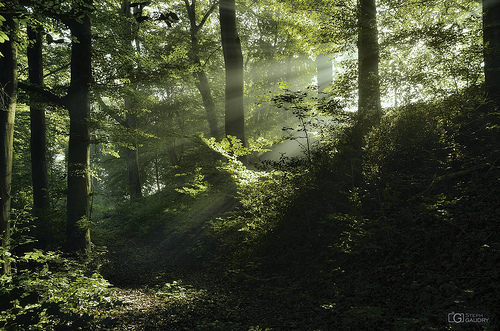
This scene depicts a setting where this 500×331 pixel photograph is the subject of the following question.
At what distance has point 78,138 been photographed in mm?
8211

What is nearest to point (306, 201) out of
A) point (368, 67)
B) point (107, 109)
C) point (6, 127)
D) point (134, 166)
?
point (368, 67)

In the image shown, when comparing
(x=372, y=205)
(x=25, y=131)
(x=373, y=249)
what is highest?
(x=25, y=131)

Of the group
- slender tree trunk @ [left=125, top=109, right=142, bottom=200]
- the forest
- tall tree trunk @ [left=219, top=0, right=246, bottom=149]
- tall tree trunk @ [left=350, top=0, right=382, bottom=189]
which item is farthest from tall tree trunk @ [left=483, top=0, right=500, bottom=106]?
slender tree trunk @ [left=125, top=109, right=142, bottom=200]

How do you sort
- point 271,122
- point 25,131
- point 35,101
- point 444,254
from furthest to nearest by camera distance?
1. point 271,122
2. point 25,131
3. point 35,101
4. point 444,254

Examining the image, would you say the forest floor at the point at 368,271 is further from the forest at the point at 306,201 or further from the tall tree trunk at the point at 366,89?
the tall tree trunk at the point at 366,89

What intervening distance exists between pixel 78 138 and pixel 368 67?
8.21m

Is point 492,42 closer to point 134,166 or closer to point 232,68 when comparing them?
point 232,68

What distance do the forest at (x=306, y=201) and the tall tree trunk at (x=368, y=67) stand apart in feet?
0.13

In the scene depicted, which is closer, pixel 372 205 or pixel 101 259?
pixel 372 205

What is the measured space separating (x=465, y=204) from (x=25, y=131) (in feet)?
65.1

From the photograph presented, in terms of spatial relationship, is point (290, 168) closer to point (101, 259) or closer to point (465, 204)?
point (465, 204)

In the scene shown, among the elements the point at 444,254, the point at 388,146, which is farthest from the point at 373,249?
the point at 388,146

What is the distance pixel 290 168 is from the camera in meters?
6.82

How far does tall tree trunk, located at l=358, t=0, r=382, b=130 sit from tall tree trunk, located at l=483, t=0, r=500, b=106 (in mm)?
2279
